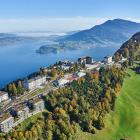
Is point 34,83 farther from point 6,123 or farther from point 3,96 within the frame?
point 6,123

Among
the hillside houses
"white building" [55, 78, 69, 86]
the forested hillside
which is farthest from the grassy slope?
"white building" [55, 78, 69, 86]

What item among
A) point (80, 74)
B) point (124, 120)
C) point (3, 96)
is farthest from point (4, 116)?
point (80, 74)

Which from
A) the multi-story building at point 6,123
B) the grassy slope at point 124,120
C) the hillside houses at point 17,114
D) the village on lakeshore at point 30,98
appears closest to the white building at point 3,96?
the village on lakeshore at point 30,98

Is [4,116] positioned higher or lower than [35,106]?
lower

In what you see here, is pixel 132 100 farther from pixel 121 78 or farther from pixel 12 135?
pixel 12 135

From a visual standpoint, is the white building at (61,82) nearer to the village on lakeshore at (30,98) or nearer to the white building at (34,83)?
the village on lakeshore at (30,98)

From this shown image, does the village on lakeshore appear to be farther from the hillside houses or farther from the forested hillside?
the forested hillside

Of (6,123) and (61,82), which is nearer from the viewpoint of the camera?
(6,123)
